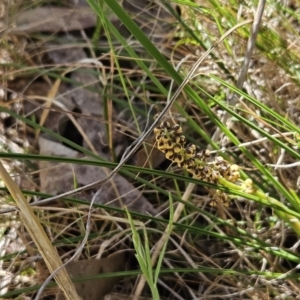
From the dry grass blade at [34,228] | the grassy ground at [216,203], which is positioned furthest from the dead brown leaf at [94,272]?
the dry grass blade at [34,228]

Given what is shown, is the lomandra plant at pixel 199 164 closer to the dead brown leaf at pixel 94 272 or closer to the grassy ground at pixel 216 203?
the grassy ground at pixel 216 203

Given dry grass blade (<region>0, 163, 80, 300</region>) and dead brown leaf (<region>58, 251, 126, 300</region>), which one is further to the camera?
dead brown leaf (<region>58, 251, 126, 300</region>)

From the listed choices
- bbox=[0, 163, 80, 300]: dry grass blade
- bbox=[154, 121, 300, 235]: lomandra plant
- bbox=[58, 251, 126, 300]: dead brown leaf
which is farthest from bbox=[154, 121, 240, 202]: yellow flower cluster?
bbox=[58, 251, 126, 300]: dead brown leaf

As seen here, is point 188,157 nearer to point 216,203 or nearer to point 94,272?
point 216,203

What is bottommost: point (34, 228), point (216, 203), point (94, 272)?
point (94, 272)

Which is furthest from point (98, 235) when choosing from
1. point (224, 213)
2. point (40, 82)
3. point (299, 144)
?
point (40, 82)

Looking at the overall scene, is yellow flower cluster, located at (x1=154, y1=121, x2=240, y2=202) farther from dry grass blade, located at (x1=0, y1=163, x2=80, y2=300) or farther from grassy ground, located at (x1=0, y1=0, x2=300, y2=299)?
dry grass blade, located at (x1=0, y1=163, x2=80, y2=300)

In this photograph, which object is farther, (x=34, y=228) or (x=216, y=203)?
(x=216, y=203)

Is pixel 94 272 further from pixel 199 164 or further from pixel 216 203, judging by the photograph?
pixel 199 164

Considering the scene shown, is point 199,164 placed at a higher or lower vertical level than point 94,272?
higher

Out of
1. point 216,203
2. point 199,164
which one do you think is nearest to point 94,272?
point 216,203
